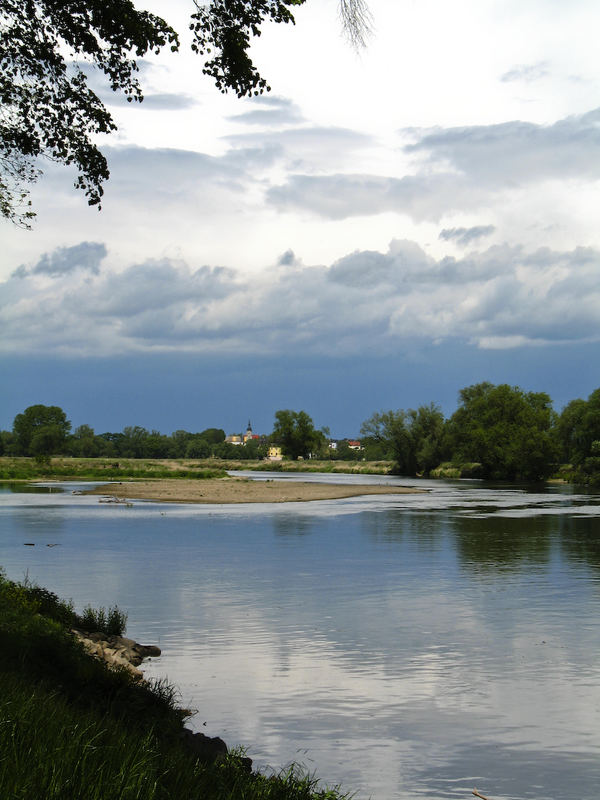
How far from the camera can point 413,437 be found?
147250 mm

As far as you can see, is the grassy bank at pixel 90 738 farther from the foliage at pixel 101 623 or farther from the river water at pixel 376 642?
the foliage at pixel 101 623

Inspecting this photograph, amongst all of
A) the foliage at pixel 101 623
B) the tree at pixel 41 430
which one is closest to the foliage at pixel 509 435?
the tree at pixel 41 430

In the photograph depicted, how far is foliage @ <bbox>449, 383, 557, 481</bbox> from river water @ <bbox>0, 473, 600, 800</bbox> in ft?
251

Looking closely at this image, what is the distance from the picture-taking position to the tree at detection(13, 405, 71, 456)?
171625mm

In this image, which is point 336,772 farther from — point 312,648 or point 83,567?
point 83,567

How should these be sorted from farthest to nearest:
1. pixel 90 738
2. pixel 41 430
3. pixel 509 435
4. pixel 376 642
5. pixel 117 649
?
pixel 41 430, pixel 509 435, pixel 376 642, pixel 117 649, pixel 90 738

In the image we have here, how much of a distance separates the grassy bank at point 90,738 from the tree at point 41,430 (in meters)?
166

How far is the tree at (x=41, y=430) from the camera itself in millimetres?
171625

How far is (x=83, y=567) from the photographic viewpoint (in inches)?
1057

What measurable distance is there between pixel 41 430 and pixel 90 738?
173235 millimetres

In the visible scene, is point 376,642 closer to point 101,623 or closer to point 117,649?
point 117,649

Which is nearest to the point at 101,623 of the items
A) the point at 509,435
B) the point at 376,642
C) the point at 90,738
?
the point at 376,642

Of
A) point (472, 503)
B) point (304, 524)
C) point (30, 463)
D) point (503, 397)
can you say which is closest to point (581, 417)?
point (503, 397)

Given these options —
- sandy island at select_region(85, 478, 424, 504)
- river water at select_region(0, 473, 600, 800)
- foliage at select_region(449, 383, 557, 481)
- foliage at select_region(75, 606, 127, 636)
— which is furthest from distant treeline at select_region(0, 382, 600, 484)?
foliage at select_region(75, 606, 127, 636)
